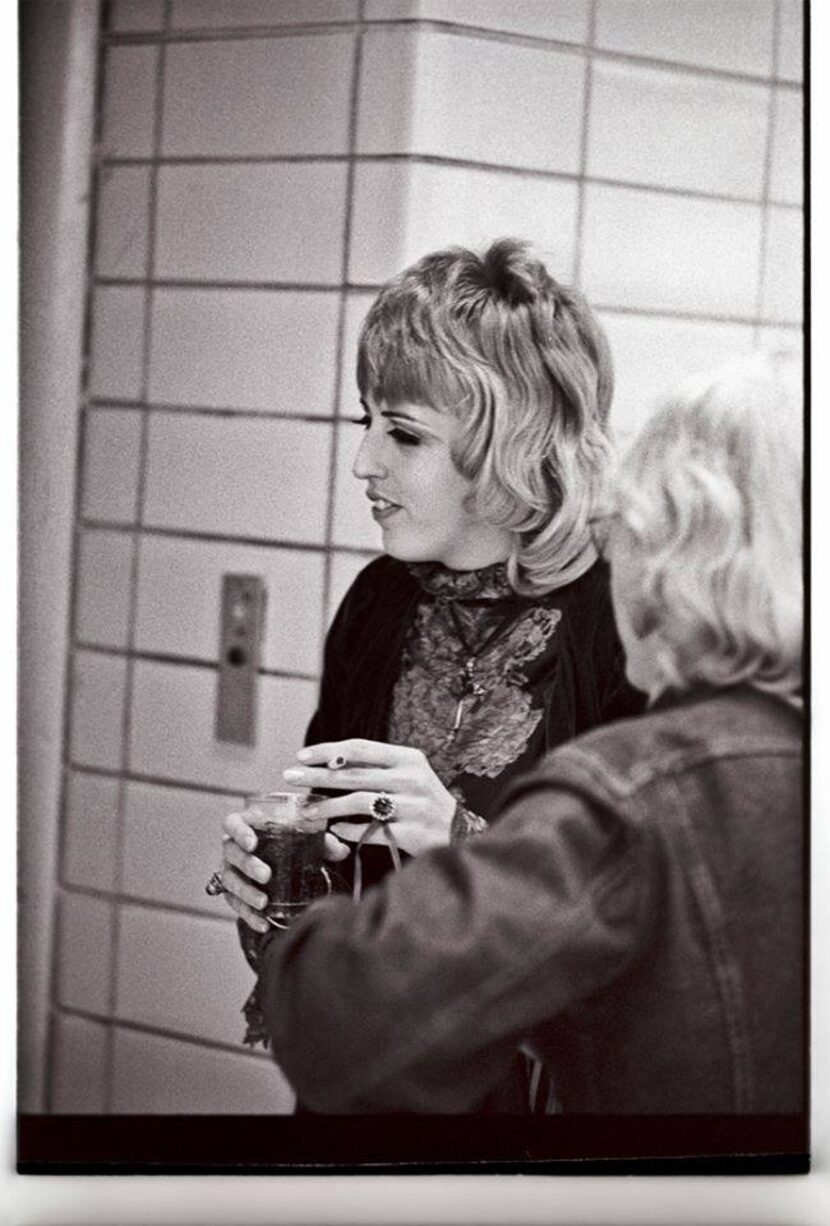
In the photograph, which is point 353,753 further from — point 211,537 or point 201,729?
point 211,537

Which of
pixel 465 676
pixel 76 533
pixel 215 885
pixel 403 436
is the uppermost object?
pixel 403 436

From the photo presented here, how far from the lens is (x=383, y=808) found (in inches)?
50.9

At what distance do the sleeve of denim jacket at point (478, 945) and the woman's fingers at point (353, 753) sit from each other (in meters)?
0.12

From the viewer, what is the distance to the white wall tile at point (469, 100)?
130 cm

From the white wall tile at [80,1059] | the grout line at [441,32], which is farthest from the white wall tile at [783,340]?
the white wall tile at [80,1059]

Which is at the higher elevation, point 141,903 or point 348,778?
point 348,778

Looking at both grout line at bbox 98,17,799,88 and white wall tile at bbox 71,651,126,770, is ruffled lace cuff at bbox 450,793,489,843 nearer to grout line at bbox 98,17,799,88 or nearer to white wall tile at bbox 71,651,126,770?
white wall tile at bbox 71,651,126,770

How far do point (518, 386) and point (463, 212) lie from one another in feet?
0.61

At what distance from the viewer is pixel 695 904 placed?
1.24 meters

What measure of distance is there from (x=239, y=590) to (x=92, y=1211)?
655mm

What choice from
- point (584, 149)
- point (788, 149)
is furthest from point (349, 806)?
point (788, 149)

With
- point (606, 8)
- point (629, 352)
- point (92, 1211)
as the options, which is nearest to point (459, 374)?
point (629, 352)

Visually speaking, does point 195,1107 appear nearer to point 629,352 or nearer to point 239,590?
point 239,590

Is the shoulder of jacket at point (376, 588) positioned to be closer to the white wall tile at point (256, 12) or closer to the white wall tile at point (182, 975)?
the white wall tile at point (182, 975)
